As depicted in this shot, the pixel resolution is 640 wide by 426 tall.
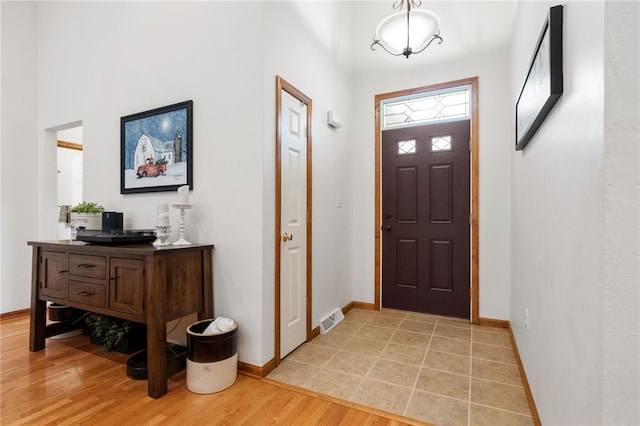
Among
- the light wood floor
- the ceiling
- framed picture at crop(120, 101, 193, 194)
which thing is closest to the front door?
the light wood floor

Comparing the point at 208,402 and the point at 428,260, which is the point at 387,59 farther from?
the point at 208,402

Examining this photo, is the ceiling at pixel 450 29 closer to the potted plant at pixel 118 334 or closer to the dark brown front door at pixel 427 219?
the dark brown front door at pixel 427 219

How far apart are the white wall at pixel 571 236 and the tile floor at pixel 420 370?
11.7 inches

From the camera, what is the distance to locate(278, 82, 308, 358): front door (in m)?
2.28

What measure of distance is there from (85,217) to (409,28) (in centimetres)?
299

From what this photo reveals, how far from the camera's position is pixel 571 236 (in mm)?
1019

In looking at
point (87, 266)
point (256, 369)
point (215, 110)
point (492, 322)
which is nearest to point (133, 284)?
point (87, 266)

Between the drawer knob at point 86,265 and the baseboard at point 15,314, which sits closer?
the drawer knob at point 86,265

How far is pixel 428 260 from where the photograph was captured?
328cm

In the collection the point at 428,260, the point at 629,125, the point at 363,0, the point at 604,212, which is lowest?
the point at 428,260

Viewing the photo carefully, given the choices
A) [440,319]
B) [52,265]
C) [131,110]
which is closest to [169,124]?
[131,110]

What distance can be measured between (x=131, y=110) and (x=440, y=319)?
11.5ft

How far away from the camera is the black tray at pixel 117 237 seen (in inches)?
83.0

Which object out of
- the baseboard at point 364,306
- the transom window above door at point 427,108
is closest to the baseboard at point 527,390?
the baseboard at point 364,306
